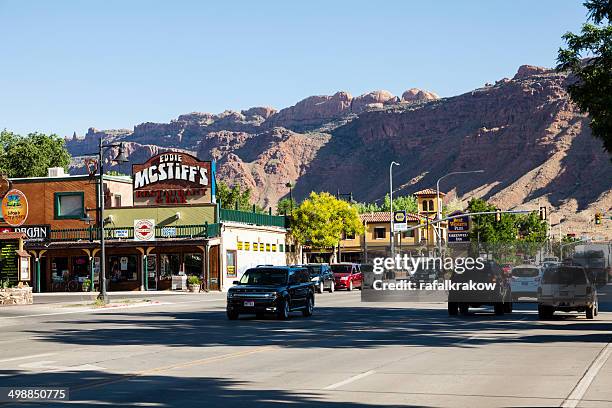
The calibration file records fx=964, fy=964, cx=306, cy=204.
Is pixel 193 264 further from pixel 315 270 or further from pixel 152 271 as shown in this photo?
pixel 315 270

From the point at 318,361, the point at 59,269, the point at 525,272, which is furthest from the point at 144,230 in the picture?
the point at 318,361

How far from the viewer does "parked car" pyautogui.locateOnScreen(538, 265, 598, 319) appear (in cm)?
3203

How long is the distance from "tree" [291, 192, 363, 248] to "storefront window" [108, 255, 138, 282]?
72.4ft

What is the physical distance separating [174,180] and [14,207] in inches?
473

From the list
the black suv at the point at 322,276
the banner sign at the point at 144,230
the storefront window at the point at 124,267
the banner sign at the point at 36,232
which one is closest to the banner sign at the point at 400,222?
the black suv at the point at 322,276

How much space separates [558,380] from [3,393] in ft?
28.1

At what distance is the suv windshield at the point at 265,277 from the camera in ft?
109

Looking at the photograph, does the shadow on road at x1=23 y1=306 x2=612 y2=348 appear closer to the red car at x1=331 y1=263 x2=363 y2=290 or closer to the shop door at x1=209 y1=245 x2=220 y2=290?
the red car at x1=331 y1=263 x2=363 y2=290

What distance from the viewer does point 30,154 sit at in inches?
4464

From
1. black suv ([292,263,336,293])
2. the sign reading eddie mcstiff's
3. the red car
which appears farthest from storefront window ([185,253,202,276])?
black suv ([292,263,336,293])

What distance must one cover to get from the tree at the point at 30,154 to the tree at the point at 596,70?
90.4 meters

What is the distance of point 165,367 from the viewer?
17.6 meters

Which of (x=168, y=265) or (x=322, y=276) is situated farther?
(x=168, y=265)

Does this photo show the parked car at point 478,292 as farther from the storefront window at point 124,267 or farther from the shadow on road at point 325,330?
the storefront window at point 124,267
